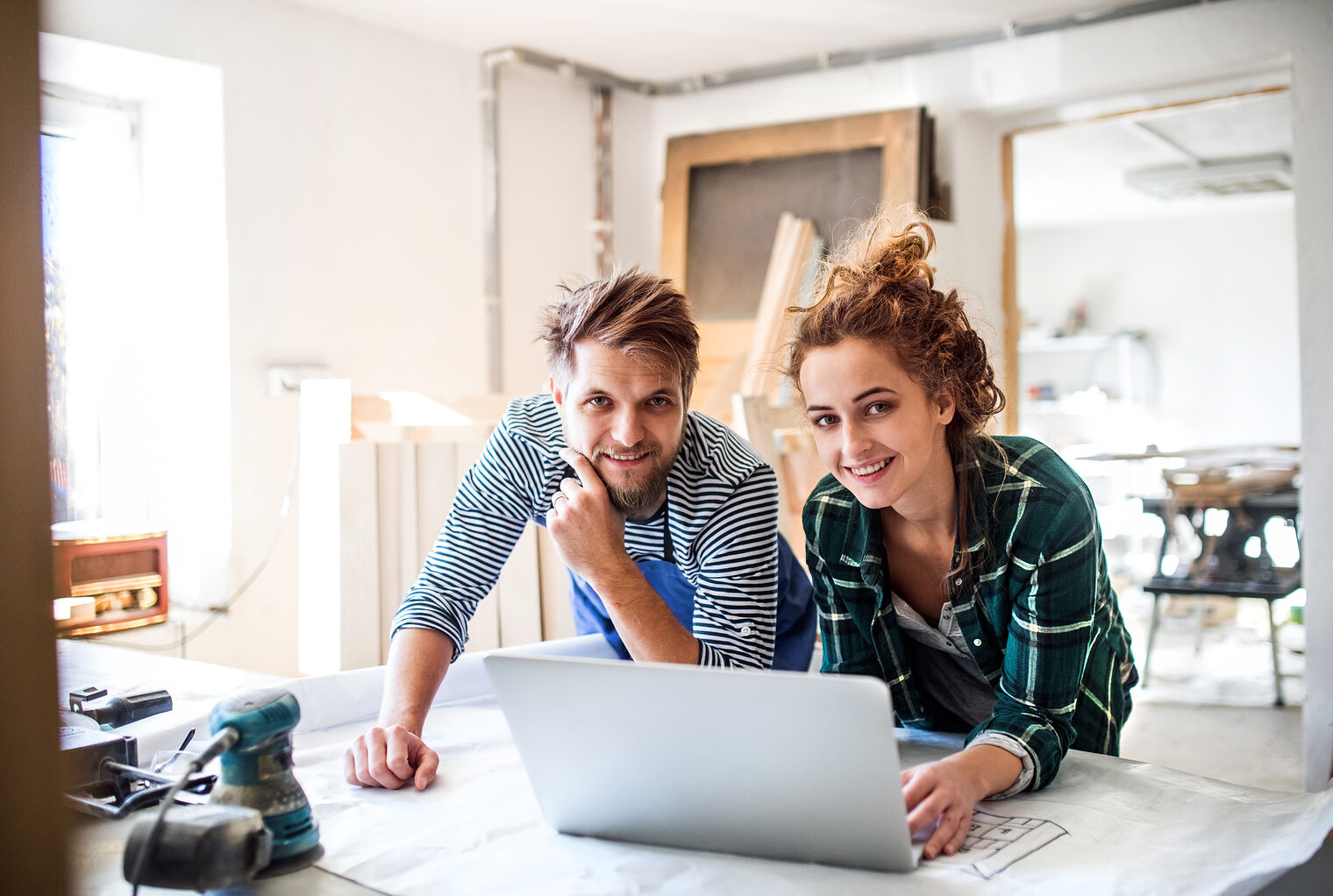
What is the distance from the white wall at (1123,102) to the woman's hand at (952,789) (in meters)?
2.17

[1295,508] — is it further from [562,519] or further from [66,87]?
[66,87]

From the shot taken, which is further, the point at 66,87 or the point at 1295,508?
the point at 1295,508

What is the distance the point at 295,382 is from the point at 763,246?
73.6 inches

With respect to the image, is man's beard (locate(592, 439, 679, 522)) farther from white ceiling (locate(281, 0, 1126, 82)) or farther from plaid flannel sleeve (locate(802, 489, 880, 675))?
white ceiling (locate(281, 0, 1126, 82))

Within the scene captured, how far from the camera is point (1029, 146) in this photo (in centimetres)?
548

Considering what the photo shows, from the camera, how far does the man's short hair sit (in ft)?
4.82

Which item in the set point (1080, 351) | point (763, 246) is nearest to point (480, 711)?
point (763, 246)

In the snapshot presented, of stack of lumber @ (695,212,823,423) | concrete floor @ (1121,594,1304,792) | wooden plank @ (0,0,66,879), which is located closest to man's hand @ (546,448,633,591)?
wooden plank @ (0,0,66,879)

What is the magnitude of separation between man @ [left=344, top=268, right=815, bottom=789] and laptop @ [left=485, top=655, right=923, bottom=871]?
440 millimetres

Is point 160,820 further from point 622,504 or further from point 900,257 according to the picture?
point 900,257

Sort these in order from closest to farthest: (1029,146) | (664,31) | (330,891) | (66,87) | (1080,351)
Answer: (330,891) < (66,87) < (664,31) < (1029,146) < (1080,351)

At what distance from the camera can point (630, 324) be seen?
4.80 feet

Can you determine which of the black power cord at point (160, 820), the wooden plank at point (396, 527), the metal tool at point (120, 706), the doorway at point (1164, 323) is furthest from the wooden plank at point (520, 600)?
the doorway at point (1164, 323)

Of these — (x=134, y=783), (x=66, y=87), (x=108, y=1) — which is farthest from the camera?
(x=66, y=87)
